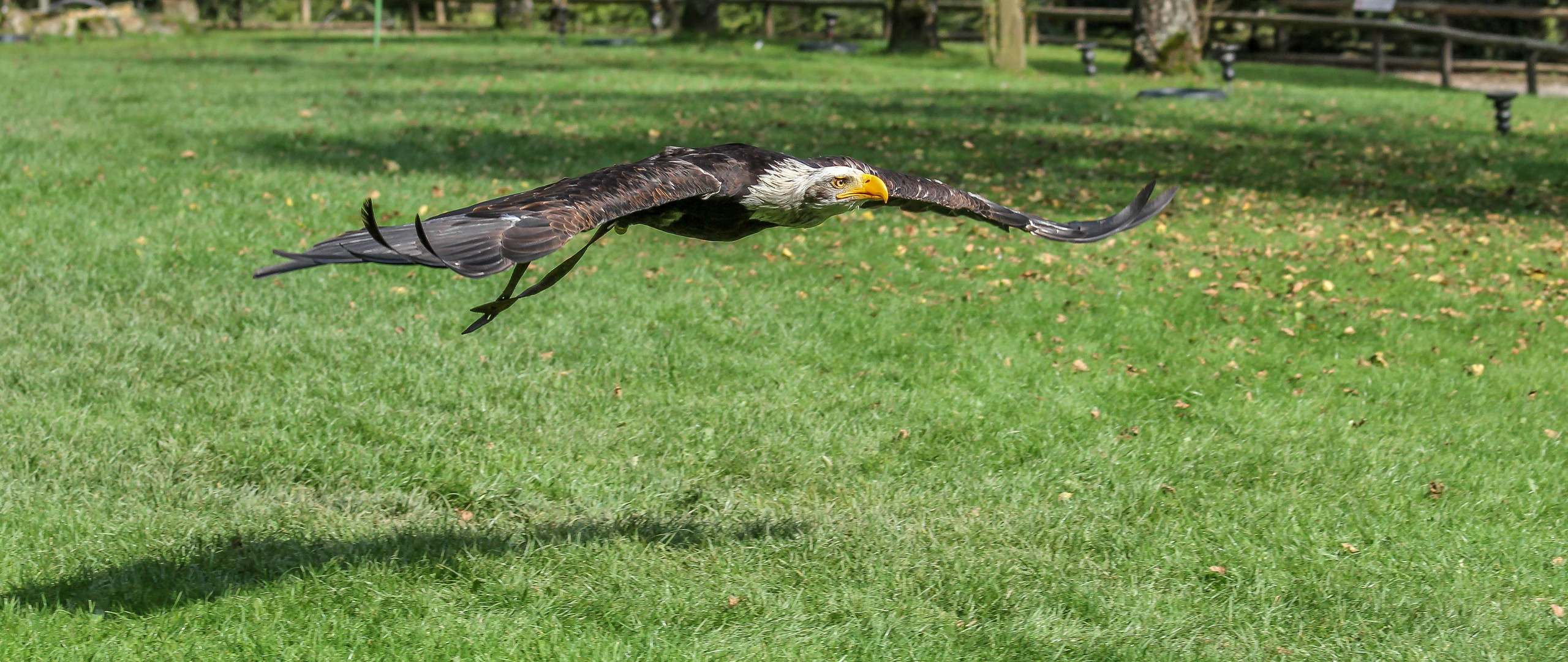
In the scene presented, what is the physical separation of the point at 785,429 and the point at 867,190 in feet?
7.38

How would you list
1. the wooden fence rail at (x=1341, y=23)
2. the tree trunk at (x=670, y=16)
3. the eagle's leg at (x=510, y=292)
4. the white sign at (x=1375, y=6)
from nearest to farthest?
1. the eagle's leg at (x=510, y=292)
2. the wooden fence rail at (x=1341, y=23)
3. the white sign at (x=1375, y=6)
4. the tree trunk at (x=670, y=16)

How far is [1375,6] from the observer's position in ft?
73.3

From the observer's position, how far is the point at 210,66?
69.7 ft

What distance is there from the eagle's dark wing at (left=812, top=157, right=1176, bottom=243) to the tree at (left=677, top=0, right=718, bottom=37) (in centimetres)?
2285

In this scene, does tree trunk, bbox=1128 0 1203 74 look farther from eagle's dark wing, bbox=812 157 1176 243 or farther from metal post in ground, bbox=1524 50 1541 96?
eagle's dark wing, bbox=812 157 1176 243

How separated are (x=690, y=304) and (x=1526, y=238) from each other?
746 cm

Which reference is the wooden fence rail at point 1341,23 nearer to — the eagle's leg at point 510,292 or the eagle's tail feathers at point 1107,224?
the eagle's tail feathers at point 1107,224

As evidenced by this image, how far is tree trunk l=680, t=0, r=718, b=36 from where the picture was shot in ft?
90.1

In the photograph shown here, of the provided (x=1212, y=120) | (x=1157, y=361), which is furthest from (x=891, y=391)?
(x=1212, y=120)

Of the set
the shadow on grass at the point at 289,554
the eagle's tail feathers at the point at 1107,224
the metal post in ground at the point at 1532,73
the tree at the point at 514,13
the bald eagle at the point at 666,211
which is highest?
the tree at the point at 514,13

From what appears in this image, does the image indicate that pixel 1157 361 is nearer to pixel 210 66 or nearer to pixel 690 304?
pixel 690 304

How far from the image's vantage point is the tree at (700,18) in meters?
27.5

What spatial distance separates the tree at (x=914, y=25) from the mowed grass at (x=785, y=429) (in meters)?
13.2

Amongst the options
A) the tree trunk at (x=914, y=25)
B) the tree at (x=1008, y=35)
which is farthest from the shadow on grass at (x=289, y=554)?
the tree trunk at (x=914, y=25)
